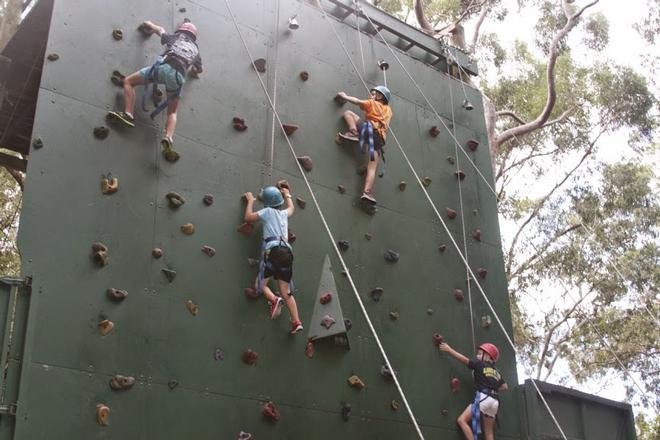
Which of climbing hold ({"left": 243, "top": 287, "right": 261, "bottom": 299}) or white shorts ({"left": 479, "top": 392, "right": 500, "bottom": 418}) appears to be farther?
white shorts ({"left": 479, "top": 392, "right": 500, "bottom": 418})

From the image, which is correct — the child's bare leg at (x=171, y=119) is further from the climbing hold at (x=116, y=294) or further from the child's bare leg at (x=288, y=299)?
the child's bare leg at (x=288, y=299)

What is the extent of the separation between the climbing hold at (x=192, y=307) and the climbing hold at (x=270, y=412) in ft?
2.65

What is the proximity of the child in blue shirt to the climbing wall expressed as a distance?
16cm

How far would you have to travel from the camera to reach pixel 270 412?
5012mm

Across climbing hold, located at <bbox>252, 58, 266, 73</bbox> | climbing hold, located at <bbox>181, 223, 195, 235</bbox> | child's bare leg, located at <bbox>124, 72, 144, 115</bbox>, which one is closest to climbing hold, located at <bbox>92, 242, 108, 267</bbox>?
climbing hold, located at <bbox>181, 223, 195, 235</bbox>

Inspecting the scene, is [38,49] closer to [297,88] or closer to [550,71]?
[297,88]

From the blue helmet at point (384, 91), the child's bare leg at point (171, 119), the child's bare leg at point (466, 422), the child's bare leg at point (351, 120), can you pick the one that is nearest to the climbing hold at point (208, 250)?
the child's bare leg at point (171, 119)

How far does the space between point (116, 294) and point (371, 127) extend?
9.81 feet

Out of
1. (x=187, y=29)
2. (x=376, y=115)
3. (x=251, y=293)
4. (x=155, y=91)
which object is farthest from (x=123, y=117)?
(x=376, y=115)

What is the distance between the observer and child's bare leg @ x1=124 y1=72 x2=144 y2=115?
509 centimetres

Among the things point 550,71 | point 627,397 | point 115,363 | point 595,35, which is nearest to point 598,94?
point 595,35

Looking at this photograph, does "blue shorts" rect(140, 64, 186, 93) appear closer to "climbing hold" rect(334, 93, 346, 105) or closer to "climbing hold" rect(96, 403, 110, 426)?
"climbing hold" rect(334, 93, 346, 105)

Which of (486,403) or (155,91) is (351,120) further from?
(486,403)

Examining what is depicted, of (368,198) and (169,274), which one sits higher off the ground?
(368,198)
